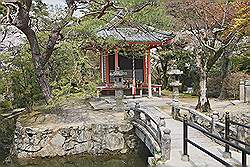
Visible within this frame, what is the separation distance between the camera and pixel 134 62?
18406mm

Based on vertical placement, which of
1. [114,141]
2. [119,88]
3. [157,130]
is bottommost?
[114,141]

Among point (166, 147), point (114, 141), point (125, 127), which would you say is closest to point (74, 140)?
point (114, 141)

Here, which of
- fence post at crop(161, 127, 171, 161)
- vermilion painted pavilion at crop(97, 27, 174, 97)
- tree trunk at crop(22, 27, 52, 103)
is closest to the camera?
fence post at crop(161, 127, 171, 161)

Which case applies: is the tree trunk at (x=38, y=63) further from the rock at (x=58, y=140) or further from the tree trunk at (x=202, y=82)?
the tree trunk at (x=202, y=82)

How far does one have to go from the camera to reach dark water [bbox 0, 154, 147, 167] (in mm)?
10219

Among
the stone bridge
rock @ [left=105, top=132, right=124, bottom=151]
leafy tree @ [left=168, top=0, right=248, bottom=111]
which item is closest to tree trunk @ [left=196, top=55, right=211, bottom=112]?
leafy tree @ [left=168, top=0, right=248, bottom=111]

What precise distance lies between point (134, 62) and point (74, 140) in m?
8.32

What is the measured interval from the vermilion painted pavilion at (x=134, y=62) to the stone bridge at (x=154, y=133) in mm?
5009

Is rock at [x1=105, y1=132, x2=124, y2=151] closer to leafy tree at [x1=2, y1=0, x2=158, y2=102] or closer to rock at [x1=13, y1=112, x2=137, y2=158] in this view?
rock at [x1=13, y1=112, x2=137, y2=158]

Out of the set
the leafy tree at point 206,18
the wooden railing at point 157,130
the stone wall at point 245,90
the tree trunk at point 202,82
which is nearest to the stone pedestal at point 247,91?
the stone wall at point 245,90

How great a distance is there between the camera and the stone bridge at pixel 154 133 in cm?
727

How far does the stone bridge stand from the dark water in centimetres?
85

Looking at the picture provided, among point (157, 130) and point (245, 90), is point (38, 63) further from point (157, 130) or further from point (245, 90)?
point (245, 90)

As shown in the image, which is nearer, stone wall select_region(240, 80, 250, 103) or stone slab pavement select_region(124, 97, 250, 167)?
stone slab pavement select_region(124, 97, 250, 167)
